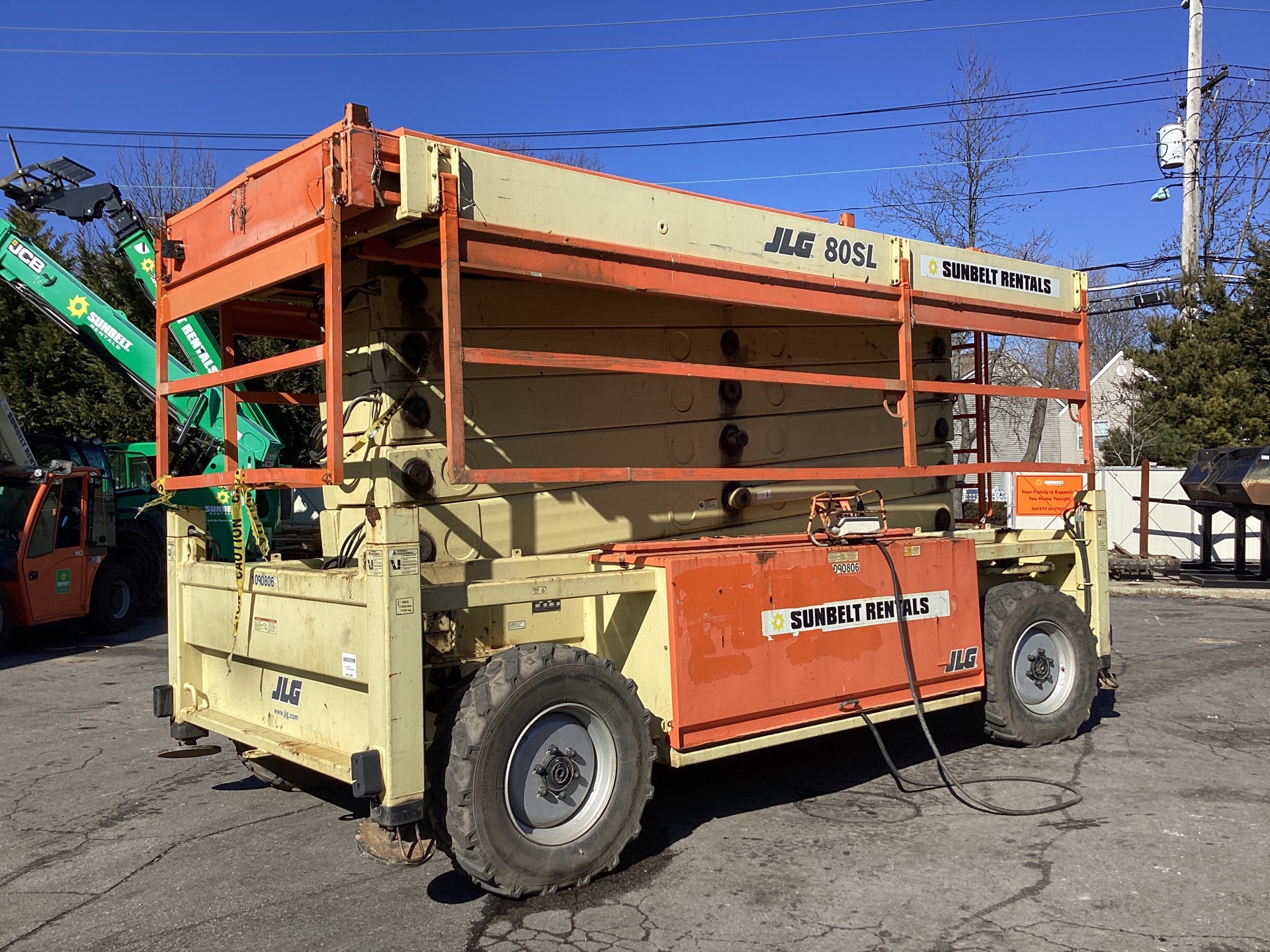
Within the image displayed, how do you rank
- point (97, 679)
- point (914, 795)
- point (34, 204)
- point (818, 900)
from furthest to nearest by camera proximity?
point (34, 204) < point (97, 679) < point (914, 795) < point (818, 900)

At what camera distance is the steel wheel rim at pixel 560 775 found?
13.8ft

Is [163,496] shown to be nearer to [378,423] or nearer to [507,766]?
[378,423]

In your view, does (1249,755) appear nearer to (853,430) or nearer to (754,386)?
(853,430)

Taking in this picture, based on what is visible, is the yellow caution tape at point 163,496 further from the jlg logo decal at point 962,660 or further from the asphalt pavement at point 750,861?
the jlg logo decal at point 962,660

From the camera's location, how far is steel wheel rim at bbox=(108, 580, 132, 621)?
45.5 ft

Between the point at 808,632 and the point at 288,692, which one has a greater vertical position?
the point at 808,632

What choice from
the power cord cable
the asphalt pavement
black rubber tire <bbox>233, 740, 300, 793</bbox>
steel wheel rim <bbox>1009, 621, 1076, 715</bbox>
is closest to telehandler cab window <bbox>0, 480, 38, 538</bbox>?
the asphalt pavement

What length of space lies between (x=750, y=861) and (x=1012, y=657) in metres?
2.57

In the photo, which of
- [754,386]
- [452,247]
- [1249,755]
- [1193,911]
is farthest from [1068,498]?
[452,247]

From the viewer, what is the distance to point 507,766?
4121 mm

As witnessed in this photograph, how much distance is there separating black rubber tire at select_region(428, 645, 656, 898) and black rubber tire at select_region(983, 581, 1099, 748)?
2789 millimetres

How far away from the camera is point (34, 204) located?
12.9 metres

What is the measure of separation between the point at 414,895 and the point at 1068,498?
1555 centimetres

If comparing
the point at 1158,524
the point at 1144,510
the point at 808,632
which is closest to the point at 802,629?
the point at 808,632
